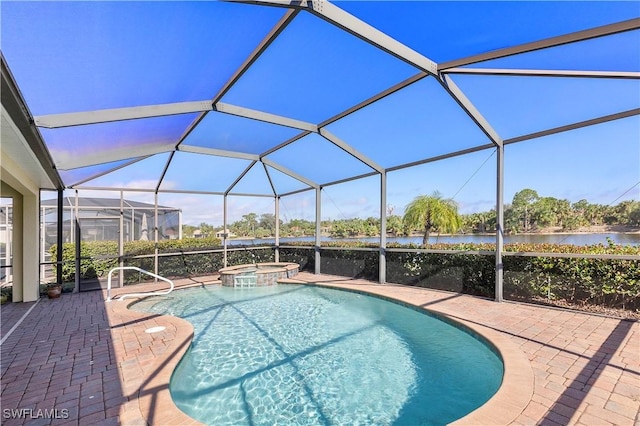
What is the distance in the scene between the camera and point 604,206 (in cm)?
595

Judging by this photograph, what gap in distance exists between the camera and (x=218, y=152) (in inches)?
372

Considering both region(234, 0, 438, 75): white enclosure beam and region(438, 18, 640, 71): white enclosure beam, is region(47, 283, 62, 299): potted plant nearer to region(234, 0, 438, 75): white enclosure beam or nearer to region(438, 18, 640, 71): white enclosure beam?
region(234, 0, 438, 75): white enclosure beam

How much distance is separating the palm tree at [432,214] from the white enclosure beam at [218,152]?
21.6ft

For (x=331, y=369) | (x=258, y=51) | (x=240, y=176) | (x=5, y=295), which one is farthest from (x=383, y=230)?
(x=5, y=295)

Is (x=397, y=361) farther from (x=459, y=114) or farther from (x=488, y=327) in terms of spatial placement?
(x=459, y=114)

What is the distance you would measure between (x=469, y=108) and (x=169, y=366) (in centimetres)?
638

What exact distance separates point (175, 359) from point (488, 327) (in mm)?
4989

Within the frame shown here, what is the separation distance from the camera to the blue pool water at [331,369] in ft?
11.7

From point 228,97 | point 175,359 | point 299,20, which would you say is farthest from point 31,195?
point 299,20

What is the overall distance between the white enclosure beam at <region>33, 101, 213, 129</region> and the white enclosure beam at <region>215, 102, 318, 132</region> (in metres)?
0.30

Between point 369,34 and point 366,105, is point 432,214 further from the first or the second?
point 369,34

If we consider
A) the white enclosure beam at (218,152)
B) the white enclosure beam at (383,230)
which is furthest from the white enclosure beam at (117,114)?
the white enclosure beam at (383,230)

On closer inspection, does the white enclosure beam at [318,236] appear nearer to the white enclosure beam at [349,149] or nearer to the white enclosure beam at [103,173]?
the white enclosure beam at [349,149]

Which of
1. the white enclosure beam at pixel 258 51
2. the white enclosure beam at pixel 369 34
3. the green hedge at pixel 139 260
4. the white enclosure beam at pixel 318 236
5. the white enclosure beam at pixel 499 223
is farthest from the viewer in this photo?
the white enclosure beam at pixel 318 236
